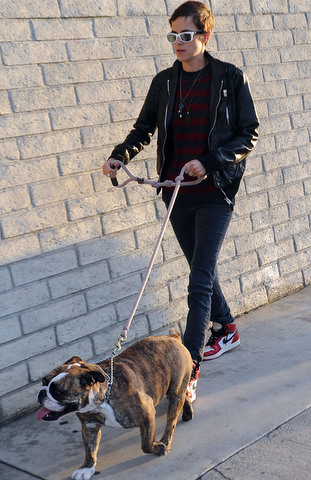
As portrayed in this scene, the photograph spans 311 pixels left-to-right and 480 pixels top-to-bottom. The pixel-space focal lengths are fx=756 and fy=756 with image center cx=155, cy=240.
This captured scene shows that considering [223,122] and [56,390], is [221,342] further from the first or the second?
[56,390]

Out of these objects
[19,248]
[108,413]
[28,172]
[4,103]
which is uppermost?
[4,103]

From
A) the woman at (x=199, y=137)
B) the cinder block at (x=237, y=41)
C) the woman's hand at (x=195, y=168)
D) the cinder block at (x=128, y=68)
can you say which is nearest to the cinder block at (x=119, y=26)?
the cinder block at (x=128, y=68)

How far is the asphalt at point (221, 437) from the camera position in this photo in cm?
351

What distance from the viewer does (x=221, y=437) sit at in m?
3.80

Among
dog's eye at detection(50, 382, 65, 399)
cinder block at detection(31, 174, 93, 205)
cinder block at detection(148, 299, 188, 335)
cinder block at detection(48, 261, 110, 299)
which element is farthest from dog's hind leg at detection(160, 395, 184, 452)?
cinder block at detection(31, 174, 93, 205)

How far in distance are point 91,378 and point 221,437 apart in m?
0.91

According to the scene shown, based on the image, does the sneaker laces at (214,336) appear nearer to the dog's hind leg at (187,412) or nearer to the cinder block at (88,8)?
the dog's hind leg at (187,412)

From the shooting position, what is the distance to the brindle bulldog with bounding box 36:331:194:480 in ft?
10.6

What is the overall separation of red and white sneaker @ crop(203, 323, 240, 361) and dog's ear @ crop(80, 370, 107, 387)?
1755 mm

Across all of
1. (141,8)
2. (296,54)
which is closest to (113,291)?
(141,8)

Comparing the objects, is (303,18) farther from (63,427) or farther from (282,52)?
(63,427)

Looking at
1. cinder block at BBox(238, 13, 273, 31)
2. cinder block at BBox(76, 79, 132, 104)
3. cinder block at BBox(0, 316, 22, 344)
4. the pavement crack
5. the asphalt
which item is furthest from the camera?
cinder block at BBox(238, 13, 273, 31)

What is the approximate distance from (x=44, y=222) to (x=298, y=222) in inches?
102

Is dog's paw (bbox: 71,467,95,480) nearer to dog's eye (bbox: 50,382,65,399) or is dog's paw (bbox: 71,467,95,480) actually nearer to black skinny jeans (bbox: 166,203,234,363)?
dog's eye (bbox: 50,382,65,399)
